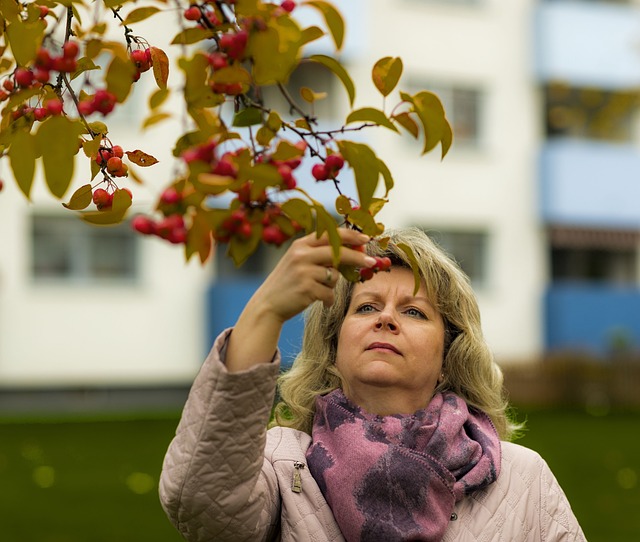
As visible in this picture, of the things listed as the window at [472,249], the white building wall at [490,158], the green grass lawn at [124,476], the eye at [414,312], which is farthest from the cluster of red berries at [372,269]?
the window at [472,249]

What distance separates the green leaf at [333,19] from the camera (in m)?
1.52

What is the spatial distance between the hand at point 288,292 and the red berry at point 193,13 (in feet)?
1.22

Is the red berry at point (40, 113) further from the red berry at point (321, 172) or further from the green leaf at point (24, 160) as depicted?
the red berry at point (321, 172)

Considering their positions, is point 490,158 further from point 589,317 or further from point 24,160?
point 24,160

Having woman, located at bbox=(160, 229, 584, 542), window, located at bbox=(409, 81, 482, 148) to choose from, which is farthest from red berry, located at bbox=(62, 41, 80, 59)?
window, located at bbox=(409, 81, 482, 148)

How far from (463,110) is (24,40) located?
16.8 metres

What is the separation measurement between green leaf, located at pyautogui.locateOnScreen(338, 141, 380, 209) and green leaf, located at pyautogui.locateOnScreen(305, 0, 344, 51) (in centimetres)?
15

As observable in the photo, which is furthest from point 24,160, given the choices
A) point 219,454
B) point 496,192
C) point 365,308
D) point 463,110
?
point 463,110

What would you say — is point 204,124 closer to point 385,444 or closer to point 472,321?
point 385,444

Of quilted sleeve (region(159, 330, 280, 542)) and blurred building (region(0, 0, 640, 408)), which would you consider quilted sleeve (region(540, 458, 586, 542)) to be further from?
blurred building (region(0, 0, 640, 408))

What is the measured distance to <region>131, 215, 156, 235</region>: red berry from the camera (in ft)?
4.44

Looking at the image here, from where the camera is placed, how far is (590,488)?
7988 millimetres

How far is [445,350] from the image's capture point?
276 centimetres

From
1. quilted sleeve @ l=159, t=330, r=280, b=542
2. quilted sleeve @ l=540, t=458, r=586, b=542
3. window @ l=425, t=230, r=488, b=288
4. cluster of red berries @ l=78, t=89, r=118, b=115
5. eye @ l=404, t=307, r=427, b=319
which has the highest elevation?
cluster of red berries @ l=78, t=89, r=118, b=115
